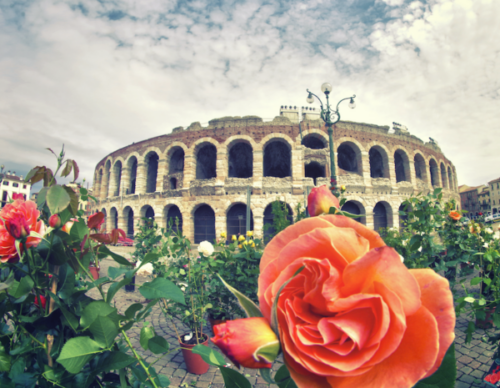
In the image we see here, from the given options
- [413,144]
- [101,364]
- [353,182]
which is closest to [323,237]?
[101,364]

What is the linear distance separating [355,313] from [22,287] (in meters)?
1.14

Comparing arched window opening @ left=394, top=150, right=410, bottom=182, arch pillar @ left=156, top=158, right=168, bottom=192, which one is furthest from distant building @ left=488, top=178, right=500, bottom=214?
arch pillar @ left=156, top=158, right=168, bottom=192

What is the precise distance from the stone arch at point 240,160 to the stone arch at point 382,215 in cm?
1009

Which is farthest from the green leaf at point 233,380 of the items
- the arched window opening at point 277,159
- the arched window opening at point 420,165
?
the arched window opening at point 420,165

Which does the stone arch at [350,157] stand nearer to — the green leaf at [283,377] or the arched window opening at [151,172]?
the arched window opening at [151,172]

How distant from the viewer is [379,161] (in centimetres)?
1905

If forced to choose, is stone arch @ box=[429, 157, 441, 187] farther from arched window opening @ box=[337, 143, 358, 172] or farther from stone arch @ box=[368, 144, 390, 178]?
arched window opening @ box=[337, 143, 358, 172]

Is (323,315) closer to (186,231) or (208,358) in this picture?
(208,358)

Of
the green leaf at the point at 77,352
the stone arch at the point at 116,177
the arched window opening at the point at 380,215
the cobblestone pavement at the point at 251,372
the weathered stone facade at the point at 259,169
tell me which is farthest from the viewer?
the stone arch at the point at 116,177

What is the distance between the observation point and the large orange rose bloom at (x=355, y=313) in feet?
1.31

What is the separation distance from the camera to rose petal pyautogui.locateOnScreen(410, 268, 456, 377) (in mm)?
407

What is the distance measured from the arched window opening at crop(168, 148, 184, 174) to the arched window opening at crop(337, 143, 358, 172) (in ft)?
41.8

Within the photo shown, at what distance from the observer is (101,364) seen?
0.84 metres

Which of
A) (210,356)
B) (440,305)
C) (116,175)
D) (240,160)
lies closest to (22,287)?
(210,356)
